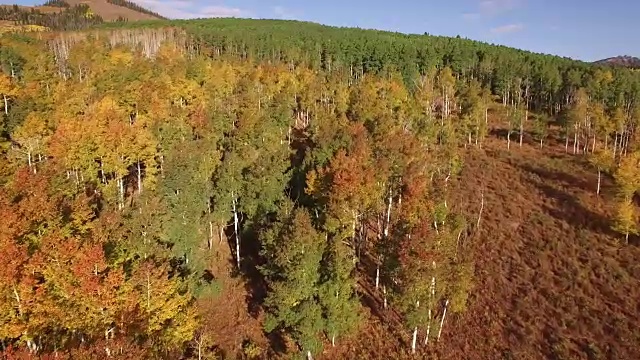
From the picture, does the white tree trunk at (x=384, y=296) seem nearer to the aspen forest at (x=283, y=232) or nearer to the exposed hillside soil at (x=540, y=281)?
the aspen forest at (x=283, y=232)

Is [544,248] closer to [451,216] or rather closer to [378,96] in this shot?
[451,216]

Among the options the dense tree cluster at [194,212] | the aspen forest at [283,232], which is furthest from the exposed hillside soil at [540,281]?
the dense tree cluster at [194,212]

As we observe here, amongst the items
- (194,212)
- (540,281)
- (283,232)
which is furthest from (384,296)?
(194,212)

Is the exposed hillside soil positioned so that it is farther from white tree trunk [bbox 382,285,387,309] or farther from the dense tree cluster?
the dense tree cluster

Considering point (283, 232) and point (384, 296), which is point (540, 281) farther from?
point (283, 232)

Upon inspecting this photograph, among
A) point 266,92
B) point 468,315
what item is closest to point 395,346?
point 468,315

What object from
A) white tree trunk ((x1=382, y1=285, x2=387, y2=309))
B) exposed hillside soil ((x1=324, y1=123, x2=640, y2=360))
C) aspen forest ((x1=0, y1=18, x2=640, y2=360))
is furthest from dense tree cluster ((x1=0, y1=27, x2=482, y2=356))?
exposed hillside soil ((x1=324, y1=123, x2=640, y2=360))

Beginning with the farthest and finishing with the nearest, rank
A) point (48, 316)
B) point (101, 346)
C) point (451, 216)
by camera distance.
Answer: point (451, 216), point (48, 316), point (101, 346)
